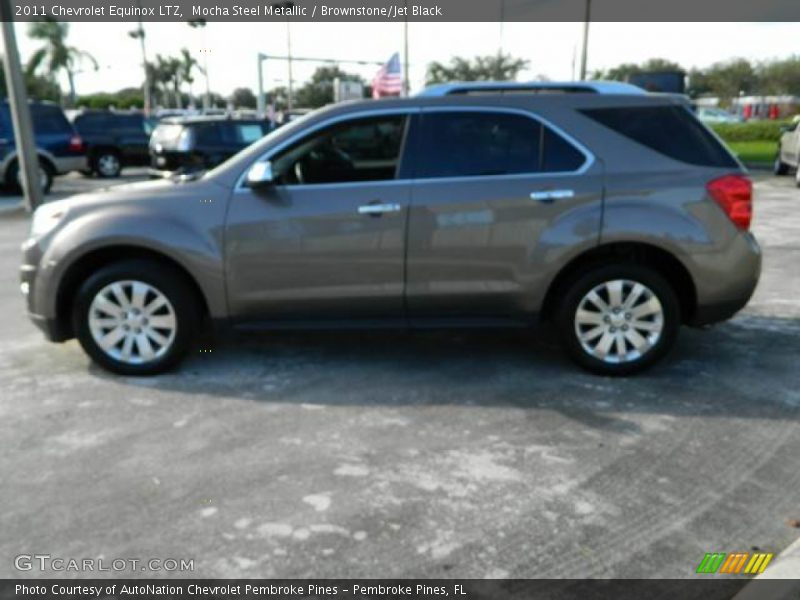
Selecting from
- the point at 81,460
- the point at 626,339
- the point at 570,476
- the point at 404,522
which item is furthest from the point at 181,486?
the point at 626,339

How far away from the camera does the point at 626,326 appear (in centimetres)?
466

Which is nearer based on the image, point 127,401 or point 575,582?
point 575,582

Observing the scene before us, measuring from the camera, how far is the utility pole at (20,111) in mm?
11664

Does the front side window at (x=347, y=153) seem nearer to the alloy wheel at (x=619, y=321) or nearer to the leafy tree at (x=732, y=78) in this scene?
the alloy wheel at (x=619, y=321)

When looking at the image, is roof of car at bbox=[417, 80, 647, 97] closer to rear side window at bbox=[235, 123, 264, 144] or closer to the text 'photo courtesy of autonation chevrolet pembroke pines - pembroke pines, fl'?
the text 'photo courtesy of autonation chevrolet pembroke pines - pembroke pines, fl'

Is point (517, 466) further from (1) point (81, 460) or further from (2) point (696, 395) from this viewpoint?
(1) point (81, 460)

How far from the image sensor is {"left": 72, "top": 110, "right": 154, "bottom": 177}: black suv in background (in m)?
19.5

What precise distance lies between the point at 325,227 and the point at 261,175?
49cm

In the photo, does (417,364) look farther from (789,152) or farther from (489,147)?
(789,152)

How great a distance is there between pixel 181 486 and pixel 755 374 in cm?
360

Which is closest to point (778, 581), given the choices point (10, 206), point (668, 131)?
point (668, 131)

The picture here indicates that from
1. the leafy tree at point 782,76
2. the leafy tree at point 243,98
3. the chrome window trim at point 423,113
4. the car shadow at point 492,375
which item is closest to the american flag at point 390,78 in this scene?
the car shadow at point 492,375

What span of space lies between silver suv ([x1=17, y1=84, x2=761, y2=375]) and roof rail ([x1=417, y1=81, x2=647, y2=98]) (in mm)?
107

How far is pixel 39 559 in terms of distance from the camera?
9.30 feet
